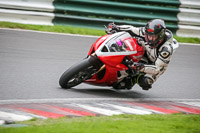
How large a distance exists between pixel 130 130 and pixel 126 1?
798 cm

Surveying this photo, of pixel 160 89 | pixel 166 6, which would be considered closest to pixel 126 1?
pixel 166 6

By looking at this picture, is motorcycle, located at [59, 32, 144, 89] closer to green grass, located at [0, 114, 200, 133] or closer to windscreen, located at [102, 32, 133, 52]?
windscreen, located at [102, 32, 133, 52]

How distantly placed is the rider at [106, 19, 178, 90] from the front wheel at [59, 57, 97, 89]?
0.68m

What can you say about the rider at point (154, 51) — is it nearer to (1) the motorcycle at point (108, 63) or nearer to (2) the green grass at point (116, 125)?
(1) the motorcycle at point (108, 63)

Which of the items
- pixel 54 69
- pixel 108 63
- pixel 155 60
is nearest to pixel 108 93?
pixel 108 63

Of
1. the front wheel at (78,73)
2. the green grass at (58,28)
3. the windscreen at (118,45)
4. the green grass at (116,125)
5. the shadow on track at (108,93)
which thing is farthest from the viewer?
the green grass at (58,28)

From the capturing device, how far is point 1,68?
25.3 ft

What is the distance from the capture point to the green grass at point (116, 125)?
4.44 metres

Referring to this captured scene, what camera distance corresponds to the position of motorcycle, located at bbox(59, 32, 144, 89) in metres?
6.58

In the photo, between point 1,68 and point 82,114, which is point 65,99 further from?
point 1,68

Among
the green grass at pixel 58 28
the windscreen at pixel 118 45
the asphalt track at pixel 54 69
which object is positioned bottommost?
the asphalt track at pixel 54 69

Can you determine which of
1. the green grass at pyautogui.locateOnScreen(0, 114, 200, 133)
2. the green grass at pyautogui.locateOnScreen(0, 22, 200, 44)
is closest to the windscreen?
the green grass at pyautogui.locateOnScreen(0, 114, 200, 133)

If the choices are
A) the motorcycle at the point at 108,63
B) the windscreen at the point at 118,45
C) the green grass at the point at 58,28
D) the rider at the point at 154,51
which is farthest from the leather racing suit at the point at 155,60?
the green grass at the point at 58,28

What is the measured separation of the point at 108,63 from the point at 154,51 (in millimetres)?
788
